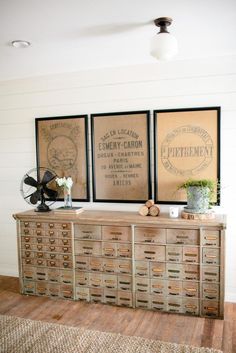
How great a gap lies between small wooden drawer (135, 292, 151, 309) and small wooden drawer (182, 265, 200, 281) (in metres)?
0.43

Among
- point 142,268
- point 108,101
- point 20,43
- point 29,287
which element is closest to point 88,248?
point 142,268

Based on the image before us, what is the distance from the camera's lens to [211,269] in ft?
9.62

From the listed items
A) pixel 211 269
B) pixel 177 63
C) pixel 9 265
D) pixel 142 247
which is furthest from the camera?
pixel 9 265

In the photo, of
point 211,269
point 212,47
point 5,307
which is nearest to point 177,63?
point 212,47

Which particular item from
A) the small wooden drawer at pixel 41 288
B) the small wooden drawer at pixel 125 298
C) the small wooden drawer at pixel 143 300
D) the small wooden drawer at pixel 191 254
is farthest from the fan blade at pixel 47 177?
the small wooden drawer at pixel 191 254

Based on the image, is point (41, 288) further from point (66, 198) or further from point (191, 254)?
point (191, 254)

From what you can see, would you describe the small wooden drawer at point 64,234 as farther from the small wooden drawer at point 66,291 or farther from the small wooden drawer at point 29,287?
the small wooden drawer at point 29,287

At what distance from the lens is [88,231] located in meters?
3.31

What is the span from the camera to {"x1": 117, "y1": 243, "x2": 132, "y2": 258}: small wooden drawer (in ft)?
10.4

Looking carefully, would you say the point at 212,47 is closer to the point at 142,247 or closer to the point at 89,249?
the point at 142,247

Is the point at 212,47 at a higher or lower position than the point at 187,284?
higher

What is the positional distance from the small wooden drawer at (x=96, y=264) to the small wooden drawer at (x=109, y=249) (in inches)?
3.7

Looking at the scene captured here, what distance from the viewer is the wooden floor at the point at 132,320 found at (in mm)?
2658

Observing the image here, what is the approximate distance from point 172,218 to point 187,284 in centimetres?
63
